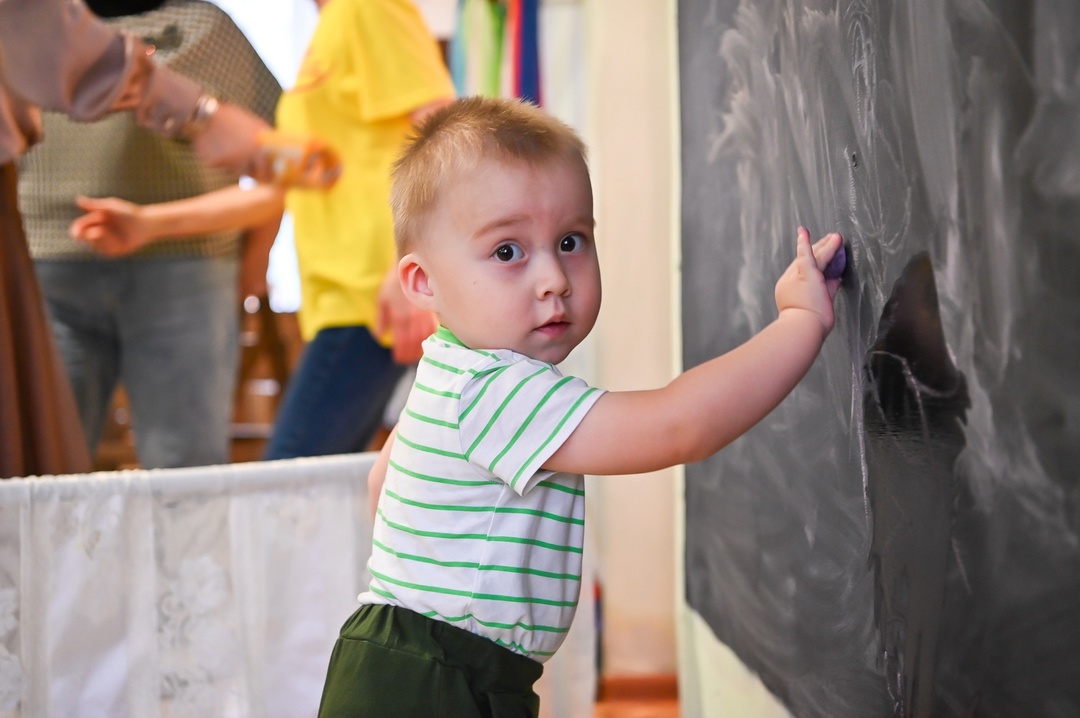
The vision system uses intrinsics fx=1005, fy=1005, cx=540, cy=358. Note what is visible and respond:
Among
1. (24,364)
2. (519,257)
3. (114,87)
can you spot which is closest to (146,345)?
(24,364)

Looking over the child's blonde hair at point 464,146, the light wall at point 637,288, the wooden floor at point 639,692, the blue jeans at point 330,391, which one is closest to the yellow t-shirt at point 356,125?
the blue jeans at point 330,391

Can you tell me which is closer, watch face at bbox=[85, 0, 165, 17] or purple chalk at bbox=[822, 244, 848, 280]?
purple chalk at bbox=[822, 244, 848, 280]

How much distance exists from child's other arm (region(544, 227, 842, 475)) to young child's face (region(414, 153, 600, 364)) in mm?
91

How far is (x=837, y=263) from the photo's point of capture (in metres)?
0.86

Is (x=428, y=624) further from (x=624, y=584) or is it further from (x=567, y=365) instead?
(x=567, y=365)

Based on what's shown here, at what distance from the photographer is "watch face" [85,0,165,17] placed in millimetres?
1743

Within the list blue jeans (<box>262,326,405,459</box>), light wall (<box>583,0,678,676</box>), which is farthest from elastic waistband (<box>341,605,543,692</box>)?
light wall (<box>583,0,678,676</box>)

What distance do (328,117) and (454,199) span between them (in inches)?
35.4

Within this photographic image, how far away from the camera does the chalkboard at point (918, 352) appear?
558 millimetres

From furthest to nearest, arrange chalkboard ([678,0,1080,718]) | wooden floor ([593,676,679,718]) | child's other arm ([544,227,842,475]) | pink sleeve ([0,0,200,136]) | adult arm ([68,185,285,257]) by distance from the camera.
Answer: wooden floor ([593,676,679,718]) → adult arm ([68,185,285,257]) → pink sleeve ([0,0,200,136]) → child's other arm ([544,227,842,475]) → chalkboard ([678,0,1080,718])

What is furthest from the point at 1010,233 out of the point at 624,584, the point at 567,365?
the point at 567,365

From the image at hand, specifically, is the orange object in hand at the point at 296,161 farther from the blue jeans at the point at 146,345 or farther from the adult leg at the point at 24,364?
the adult leg at the point at 24,364

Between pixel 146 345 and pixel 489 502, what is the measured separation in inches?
42.0

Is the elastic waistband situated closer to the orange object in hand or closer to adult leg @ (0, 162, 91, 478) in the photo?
adult leg @ (0, 162, 91, 478)
